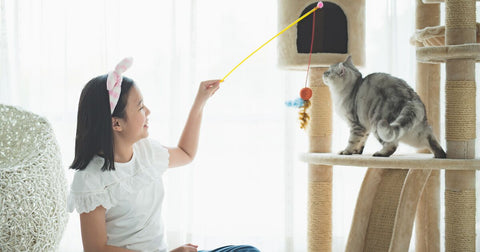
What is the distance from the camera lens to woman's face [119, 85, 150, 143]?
4.44ft

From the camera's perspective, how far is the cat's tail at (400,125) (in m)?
1.41

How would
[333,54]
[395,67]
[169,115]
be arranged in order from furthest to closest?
1. [169,115]
2. [395,67]
3. [333,54]

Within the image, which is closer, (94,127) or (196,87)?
(94,127)

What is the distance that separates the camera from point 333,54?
169 centimetres

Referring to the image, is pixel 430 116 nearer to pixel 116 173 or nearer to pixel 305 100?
pixel 305 100

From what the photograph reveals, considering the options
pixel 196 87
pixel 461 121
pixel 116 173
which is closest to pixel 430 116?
pixel 461 121

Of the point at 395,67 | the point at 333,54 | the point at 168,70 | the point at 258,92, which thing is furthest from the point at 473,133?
the point at 168,70

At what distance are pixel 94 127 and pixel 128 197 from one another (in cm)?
24

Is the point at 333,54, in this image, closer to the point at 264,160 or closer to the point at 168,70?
the point at 264,160

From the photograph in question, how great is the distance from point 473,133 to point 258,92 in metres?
1.17

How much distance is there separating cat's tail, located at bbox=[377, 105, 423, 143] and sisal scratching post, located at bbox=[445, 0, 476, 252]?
0.13 meters

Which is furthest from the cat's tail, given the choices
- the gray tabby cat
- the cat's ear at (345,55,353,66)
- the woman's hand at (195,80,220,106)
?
the woman's hand at (195,80,220,106)

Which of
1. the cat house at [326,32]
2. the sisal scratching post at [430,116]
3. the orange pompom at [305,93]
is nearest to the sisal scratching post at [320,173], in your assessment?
the cat house at [326,32]

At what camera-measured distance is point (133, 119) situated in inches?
53.5
